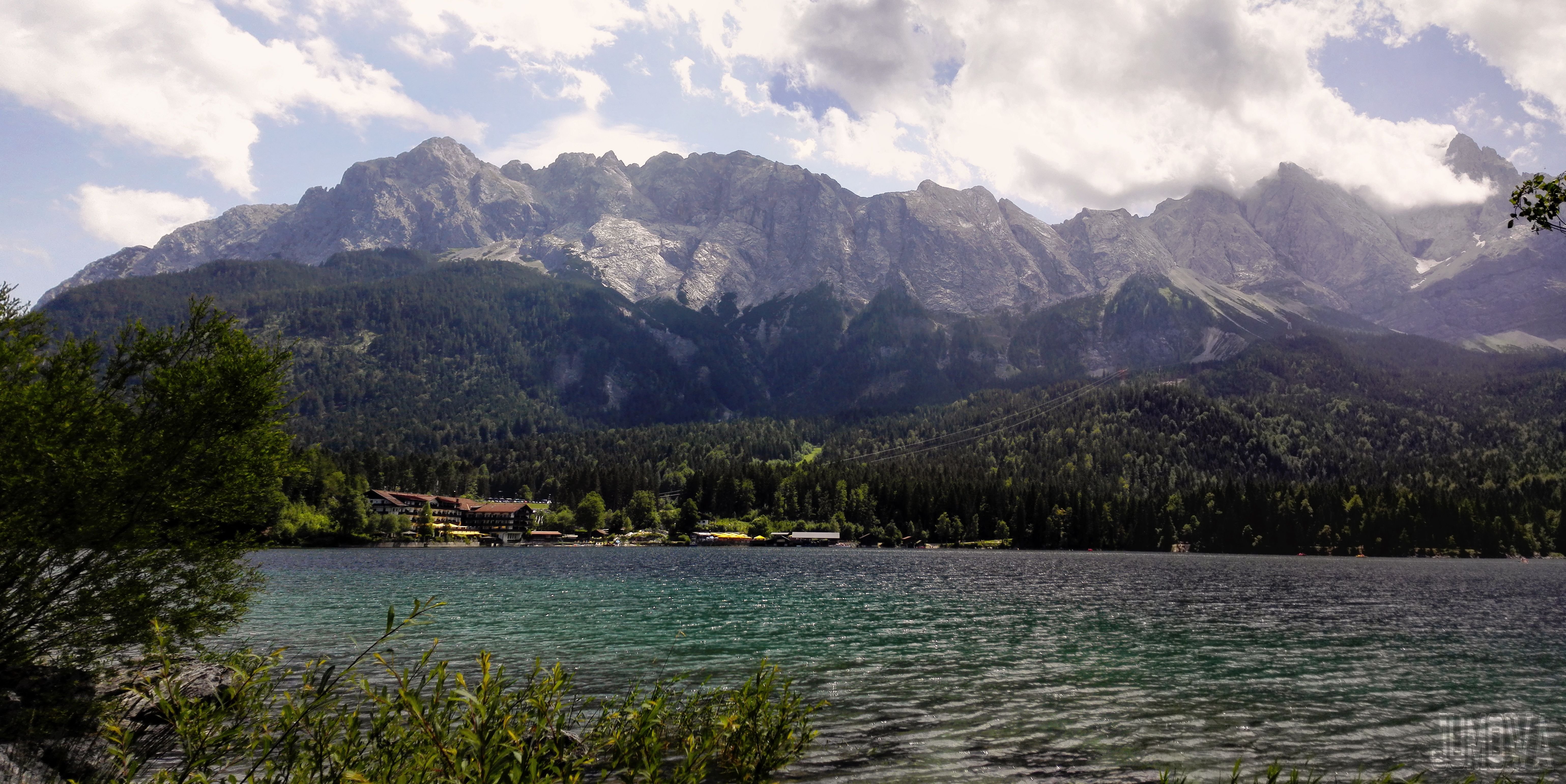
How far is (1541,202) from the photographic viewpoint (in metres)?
15.3

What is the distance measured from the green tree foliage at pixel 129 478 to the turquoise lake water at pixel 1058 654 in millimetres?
14385

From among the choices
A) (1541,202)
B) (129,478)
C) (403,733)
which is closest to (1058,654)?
(1541,202)

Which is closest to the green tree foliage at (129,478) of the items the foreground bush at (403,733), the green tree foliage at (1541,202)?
the foreground bush at (403,733)

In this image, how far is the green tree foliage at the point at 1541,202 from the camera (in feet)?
49.6

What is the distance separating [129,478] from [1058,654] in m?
41.8

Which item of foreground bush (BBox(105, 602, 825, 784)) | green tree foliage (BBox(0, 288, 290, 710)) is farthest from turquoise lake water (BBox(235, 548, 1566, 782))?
green tree foliage (BBox(0, 288, 290, 710))

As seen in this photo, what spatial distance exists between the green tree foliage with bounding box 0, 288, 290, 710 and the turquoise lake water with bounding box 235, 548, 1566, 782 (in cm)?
1438

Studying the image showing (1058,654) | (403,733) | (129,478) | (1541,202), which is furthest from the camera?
(1058,654)

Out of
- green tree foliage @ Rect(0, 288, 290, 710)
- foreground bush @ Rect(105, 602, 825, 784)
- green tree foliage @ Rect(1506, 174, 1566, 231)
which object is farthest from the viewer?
green tree foliage @ Rect(0, 288, 290, 710)

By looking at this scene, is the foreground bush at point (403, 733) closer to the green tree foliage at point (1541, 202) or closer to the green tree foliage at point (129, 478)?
the green tree foliage at point (129, 478)

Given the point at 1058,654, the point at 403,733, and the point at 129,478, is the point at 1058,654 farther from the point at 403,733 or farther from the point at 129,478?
the point at 129,478

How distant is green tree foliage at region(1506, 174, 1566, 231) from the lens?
15.1 metres

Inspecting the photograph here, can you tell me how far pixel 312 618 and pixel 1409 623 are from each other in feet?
262

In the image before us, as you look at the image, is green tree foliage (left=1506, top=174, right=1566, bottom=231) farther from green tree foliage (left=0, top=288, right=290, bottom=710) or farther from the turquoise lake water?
green tree foliage (left=0, top=288, right=290, bottom=710)
